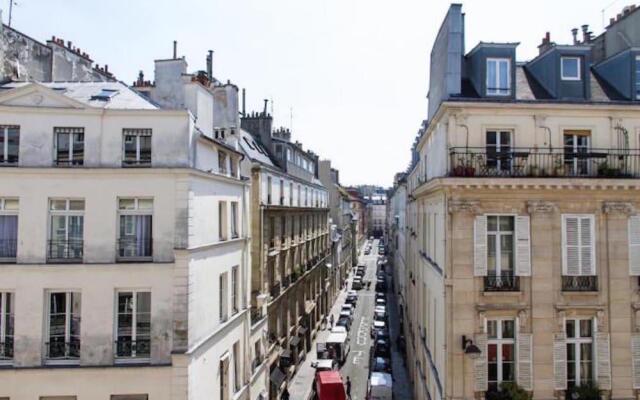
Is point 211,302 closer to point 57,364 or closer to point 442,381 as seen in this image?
point 57,364

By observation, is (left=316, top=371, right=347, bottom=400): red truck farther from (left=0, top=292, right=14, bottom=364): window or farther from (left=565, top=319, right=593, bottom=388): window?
(left=0, top=292, right=14, bottom=364): window

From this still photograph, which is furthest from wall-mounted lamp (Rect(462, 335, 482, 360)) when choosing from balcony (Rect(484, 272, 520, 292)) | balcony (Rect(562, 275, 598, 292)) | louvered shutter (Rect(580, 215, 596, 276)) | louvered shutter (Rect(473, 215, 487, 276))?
louvered shutter (Rect(580, 215, 596, 276))

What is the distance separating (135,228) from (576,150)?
16.1 metres

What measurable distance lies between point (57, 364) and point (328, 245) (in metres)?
43.8

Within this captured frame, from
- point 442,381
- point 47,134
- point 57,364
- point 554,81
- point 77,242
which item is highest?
point 554,81

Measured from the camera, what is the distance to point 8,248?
16359 millimetres

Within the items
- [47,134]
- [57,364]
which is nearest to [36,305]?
[57,364]

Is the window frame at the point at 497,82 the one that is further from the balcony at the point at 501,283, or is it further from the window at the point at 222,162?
the window at the point at 222,162

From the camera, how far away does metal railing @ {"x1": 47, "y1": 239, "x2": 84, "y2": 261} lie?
648 inches

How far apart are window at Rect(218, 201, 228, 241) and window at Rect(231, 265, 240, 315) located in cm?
183

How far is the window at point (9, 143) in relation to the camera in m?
16.5

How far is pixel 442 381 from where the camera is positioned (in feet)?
60.1

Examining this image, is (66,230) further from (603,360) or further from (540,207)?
(603,360)

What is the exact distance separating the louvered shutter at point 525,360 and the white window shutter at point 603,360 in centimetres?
240
